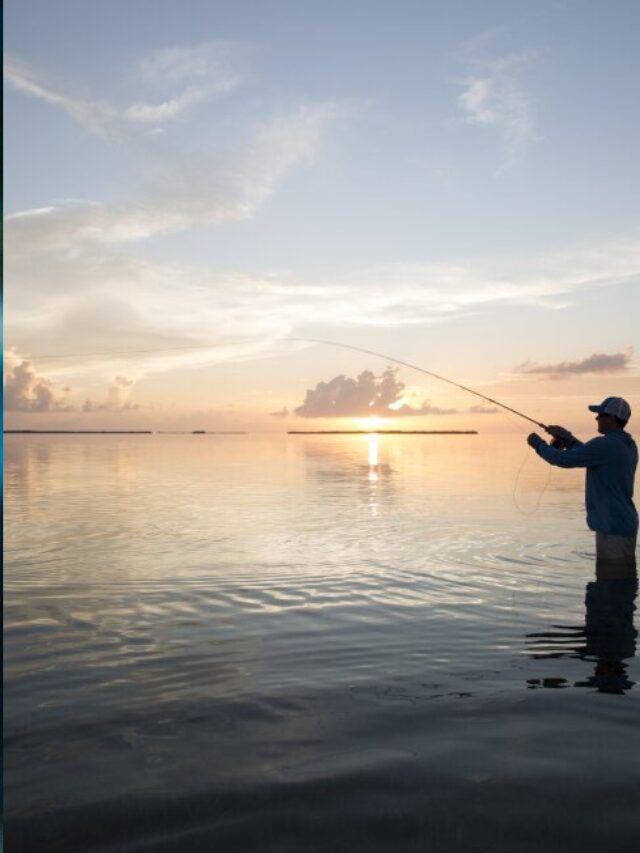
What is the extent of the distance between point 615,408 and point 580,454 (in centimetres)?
89

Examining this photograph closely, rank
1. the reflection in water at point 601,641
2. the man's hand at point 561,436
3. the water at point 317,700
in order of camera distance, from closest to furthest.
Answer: the water at point 317,700, the reflection in water at point 601,641, the man's hand at point 561,436

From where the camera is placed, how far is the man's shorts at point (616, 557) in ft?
35.4

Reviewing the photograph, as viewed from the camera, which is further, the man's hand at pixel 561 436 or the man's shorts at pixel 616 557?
the man's hand at pixel 561 436

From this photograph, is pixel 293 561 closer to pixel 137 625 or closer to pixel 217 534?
pixel 217 534

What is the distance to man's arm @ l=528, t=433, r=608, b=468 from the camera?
34.5 feet

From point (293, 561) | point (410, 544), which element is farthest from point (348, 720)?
point (410, 544)

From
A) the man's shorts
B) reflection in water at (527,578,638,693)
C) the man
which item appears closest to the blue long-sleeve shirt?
the man

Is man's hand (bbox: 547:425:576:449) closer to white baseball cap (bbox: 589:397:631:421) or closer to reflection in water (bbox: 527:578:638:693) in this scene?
white baseball cap (bbox: 589:397:631:421)

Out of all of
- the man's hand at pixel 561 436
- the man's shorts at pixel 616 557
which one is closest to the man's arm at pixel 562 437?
the man's hand at pixel 561 436

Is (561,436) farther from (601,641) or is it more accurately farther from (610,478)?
(601,641)

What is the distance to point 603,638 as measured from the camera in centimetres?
855

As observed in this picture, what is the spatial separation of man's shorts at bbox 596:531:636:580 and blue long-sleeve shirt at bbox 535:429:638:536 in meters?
0.10

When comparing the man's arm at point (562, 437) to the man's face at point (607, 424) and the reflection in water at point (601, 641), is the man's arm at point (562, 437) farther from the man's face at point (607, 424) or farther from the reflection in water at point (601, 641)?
the reflection in water at point (601, 641)

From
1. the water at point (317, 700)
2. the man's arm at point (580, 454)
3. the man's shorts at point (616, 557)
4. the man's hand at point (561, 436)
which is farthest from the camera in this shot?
the man's hand at point (561, 436)
